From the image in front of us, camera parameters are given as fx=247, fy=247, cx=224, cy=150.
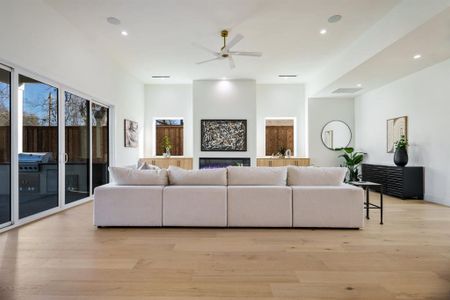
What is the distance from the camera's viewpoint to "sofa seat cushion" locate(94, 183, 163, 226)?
126 inches

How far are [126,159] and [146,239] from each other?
416 cm

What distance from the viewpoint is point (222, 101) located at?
24.0ft

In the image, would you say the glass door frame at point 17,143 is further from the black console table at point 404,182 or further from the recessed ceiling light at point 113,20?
the black console table at point 404,182

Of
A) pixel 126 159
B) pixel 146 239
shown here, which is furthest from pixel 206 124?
pixel 146 239

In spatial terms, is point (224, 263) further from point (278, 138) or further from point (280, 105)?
point (280, 105)

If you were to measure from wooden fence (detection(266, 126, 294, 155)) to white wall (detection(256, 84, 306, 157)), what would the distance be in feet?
0.80

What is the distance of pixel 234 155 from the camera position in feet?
24.0

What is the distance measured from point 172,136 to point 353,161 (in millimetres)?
5430

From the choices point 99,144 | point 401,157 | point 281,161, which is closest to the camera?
point 401,157

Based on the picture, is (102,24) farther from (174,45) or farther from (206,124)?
(206,124)

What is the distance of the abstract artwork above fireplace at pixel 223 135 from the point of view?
729cm

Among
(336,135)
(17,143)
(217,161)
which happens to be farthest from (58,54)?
(336,135)

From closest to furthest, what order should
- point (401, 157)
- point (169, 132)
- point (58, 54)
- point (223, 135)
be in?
point (58, 54), point (401, 157), point (223, 135), point (169, 132)

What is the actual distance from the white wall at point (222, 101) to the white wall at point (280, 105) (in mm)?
614
